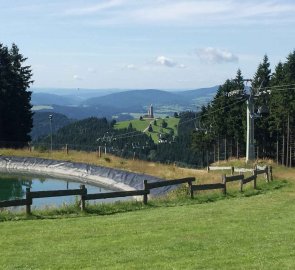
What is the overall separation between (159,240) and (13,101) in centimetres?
6053

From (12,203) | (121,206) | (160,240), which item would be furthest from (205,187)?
(160,240)

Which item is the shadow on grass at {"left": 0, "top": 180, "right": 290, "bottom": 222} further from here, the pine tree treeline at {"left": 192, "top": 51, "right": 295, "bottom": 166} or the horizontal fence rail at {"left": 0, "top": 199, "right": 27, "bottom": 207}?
the pine tree treeline at {"left": 192, "top": 51, "right": 295, "bottom": 166}

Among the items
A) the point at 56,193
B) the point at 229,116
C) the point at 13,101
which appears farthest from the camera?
the point at 229,116

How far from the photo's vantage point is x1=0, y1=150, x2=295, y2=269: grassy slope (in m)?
10.5

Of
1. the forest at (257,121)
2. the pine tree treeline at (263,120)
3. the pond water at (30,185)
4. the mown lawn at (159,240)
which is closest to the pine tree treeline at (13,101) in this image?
the forest at (257,121)

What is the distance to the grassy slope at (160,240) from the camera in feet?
34.5

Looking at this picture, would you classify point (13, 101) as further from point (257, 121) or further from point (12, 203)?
point (12, 203)

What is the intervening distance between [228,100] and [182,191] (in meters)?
62.4

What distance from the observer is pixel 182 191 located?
25.1m

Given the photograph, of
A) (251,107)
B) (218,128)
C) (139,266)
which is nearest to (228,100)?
(218,128)

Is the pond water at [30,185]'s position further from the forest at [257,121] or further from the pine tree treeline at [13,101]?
the pine tree treeline at [13,101]

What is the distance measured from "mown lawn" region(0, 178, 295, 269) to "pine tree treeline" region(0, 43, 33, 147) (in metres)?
50.2

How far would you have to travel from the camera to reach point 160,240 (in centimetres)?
1291

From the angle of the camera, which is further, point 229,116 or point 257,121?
point 229,116
